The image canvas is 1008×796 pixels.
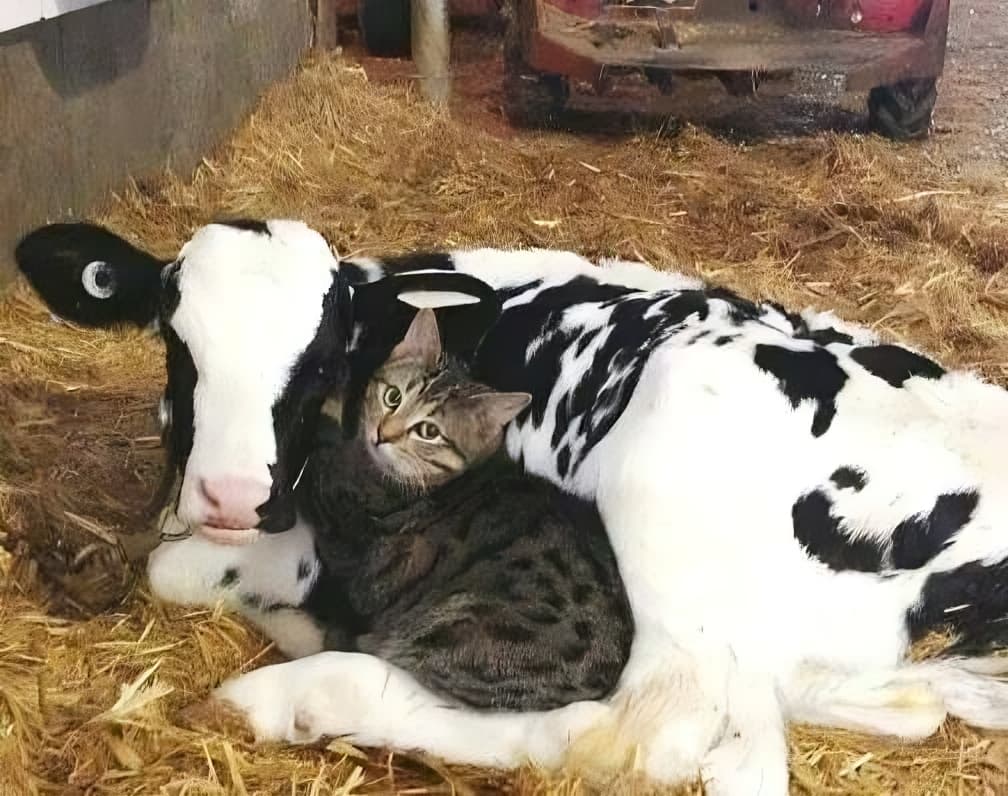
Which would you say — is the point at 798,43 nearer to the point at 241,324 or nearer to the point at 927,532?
the point at 927,532

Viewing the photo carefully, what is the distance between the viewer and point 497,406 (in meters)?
2.40

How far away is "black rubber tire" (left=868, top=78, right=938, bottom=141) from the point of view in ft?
14.4

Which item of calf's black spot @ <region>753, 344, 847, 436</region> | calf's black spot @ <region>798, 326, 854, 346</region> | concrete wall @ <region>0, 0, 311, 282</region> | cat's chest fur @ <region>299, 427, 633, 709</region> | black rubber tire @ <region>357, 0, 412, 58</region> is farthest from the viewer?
black rubber tire @ <region>357, 0, 412, 58</region>

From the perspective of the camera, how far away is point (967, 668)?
225 cm

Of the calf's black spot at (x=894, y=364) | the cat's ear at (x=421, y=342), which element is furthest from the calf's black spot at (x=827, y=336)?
the cat's ear at (x=421, y=342)

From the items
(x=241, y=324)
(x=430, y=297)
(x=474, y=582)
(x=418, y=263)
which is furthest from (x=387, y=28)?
(x=474, y=582)

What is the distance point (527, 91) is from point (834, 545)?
3329 millimetres

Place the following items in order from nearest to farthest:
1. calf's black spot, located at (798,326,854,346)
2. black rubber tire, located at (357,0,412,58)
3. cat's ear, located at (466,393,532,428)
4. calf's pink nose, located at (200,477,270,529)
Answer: calf's pink nose, located at (200,477,270,529), cat's ear, located at (466,393,532,428), calf's black spot, located at (798,326,854,346), black rubber tire, located at (357,0,412,58)

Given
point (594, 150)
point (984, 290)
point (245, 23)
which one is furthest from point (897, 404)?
point (245, 23)

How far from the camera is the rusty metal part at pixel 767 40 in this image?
171 inches

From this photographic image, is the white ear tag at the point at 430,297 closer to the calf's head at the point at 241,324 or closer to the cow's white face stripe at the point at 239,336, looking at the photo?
the calf's head at the point at 241,324

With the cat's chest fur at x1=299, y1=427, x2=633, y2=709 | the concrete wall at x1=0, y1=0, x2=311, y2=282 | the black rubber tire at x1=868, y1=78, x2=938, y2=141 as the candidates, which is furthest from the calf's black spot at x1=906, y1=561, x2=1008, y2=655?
the concrete wall at x1=0, y1=0, x2=311, y2=282

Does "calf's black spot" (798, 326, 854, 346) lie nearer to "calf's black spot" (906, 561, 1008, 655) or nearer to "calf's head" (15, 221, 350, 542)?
"calf's black spot" (906, 561, 1008, 655)

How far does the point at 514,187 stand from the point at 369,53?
142 cm
